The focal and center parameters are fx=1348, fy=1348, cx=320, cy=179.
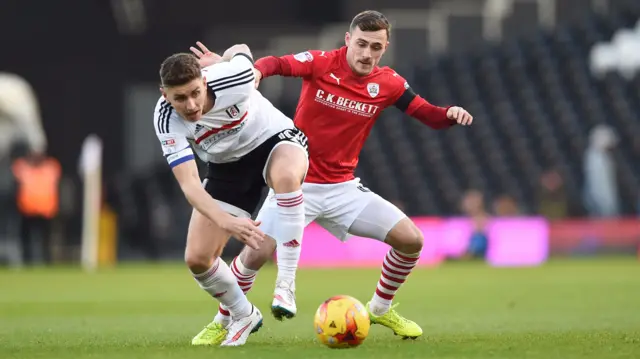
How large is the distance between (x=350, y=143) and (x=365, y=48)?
666mm

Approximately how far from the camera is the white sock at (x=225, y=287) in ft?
27.6

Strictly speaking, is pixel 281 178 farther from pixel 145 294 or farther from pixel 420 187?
pixel 420 187

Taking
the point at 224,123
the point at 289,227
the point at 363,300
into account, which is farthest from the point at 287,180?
the point at 363,300

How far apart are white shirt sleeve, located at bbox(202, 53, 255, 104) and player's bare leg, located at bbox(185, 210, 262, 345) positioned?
0.79 meters

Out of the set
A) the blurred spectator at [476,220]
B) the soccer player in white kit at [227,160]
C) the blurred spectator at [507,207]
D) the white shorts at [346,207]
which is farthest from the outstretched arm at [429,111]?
the blurred spectator at [507,207]

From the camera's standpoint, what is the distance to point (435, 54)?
2559 centimetres

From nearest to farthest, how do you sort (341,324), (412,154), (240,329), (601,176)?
(341,324), (240,329), (601,176), (412,154)

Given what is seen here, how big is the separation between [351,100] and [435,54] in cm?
1668

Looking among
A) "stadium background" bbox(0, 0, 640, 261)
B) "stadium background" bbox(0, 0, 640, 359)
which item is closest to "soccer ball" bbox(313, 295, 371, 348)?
"stadium background" bbox(0, 0, 640, 359)

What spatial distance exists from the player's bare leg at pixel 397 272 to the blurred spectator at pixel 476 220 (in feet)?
39.6

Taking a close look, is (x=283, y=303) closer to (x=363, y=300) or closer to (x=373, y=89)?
(x=373, y=89)

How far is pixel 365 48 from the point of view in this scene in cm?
898

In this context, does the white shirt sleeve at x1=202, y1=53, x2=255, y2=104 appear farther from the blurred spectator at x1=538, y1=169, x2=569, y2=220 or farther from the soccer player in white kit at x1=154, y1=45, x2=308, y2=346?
the blurred spectator at x1=538, y1=169, x2=569, y2=220

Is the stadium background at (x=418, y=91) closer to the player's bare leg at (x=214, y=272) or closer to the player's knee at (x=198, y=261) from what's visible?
the player's bare leg at (x=214, y=272)
